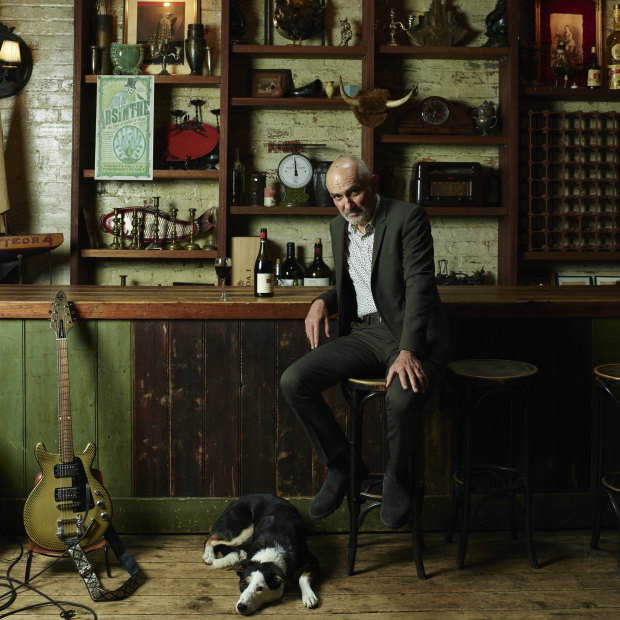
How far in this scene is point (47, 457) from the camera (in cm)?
252

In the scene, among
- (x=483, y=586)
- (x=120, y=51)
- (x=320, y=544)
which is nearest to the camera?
(x=483, y=586)

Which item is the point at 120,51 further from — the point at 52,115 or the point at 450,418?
the point at 450,418

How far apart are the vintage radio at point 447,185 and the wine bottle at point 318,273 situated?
801mm

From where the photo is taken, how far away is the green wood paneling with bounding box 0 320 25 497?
278 centimetres

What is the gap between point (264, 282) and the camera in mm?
2955

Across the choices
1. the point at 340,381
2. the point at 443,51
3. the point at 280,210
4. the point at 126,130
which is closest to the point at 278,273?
the point at 280,210

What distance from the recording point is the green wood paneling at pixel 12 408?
2.78 m

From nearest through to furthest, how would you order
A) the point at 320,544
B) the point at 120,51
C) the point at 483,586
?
1. the point at 483,586
2. the point at 320,544
3. the point at 120,51

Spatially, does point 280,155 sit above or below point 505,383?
Result: above

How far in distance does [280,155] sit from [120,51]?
4.28 feet

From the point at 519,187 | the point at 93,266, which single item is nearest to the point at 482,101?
the point at 519,187

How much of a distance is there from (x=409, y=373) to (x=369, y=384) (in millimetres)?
171

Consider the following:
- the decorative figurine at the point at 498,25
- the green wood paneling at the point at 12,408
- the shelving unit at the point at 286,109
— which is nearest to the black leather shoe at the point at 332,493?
the green wood paneling at the point at 12,408

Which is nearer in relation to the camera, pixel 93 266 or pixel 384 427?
pixel 384 427
